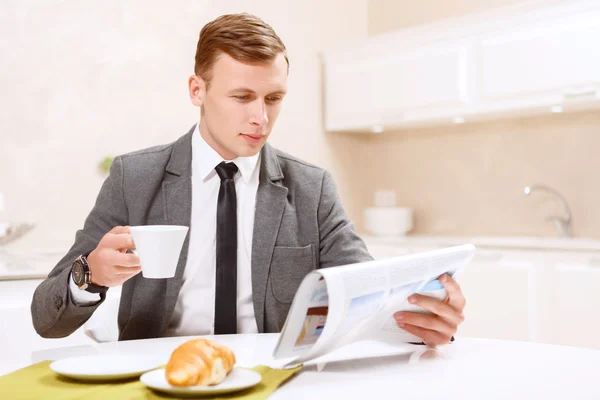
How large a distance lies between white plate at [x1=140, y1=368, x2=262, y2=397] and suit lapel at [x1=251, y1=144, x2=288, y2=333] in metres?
0.63

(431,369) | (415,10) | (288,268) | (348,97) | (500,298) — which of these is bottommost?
(500,298)

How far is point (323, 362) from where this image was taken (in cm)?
107

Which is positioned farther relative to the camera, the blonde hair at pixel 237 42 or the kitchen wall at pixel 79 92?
the kitchen wall at pixel 79 92

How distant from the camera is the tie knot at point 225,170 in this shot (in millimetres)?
1622

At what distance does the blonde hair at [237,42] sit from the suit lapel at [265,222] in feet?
0.95

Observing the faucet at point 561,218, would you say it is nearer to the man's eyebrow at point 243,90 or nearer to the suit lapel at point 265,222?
the suit lapel at point 265,222

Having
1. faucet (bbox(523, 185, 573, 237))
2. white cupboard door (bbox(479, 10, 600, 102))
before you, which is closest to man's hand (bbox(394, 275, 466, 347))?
white cupboard door (bbox(479, 10, 600, 102))

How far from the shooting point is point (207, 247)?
1.60 m

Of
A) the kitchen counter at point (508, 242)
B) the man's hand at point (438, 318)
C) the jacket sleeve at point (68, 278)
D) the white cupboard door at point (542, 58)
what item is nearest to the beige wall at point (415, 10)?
the white cupboard door at point (542, 58)

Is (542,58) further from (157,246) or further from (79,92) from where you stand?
(157,246)

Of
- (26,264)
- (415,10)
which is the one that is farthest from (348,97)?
(26,264)

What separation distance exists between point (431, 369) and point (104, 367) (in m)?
0.51

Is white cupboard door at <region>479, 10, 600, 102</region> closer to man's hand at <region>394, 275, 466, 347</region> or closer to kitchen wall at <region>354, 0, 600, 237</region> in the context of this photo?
kitchen wall at <region>354, 0, 600, 237</region>

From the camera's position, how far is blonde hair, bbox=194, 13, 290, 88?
4.86 ft
